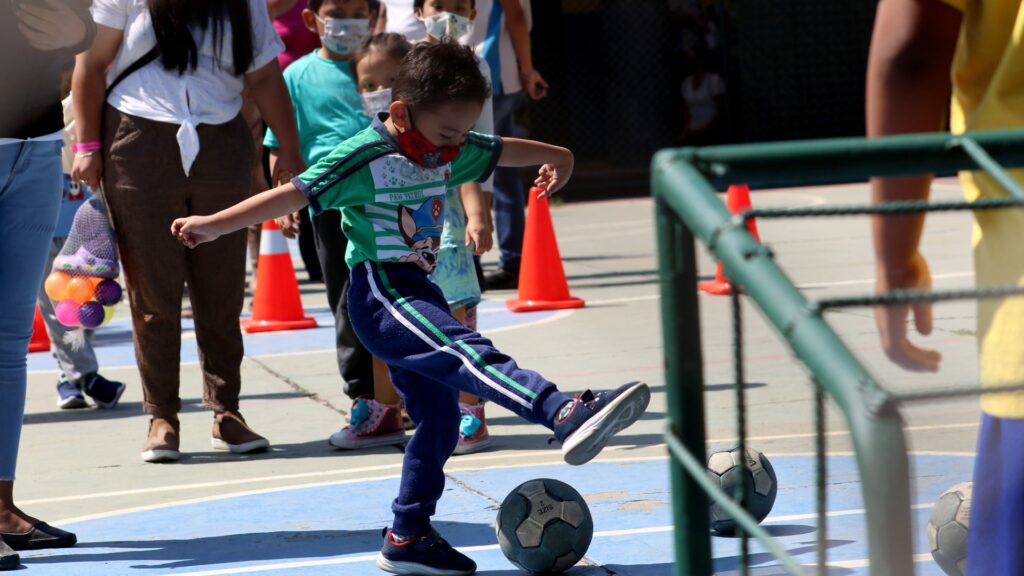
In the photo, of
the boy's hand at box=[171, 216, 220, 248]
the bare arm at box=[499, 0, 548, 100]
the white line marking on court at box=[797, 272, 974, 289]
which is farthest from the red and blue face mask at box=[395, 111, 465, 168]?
the white line marking on court at box=[797, 272, 974, 289]

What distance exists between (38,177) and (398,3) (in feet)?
11.1

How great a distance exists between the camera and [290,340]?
345 inches

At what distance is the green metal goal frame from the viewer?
1.64 metres

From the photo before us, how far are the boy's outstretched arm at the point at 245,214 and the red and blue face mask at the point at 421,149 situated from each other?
34 centimetres

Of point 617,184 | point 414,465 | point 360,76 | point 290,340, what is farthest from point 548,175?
point 617,184

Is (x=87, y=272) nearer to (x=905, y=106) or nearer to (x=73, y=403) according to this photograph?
(x=73, y=403)

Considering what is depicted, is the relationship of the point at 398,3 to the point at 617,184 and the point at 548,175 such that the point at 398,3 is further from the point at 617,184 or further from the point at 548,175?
the point at 617,184

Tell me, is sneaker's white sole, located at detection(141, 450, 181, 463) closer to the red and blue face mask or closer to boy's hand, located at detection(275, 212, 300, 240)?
boy's hand, located at detection(275, 212, 300, 240)

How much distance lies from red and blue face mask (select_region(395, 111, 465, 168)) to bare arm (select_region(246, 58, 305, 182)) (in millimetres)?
1510

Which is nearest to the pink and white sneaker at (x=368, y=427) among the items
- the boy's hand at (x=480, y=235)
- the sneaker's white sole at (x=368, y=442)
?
the sneaker's white sole at (x=368, y=442)

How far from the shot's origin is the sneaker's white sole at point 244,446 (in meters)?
6.00

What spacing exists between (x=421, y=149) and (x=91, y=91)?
6.07 feet

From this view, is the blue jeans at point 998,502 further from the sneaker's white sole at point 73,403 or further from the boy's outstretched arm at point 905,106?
the sneaker's white sole at point 73,403

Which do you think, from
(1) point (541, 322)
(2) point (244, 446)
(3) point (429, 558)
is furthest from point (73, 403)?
(3) point (429, 558)
